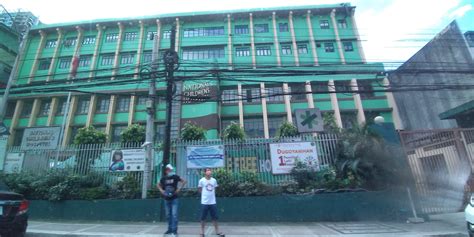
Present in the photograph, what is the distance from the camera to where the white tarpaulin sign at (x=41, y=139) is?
32.4ft

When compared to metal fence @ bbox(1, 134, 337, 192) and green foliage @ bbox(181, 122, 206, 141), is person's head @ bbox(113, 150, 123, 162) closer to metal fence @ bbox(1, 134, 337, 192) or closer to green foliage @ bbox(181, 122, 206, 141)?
metal fence @ bbox(1, 134, 337, 192)

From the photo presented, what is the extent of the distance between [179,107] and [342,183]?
16.4 metres

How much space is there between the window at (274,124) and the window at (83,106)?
61.1ft

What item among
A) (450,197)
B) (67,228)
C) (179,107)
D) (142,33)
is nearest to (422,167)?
(450,197)

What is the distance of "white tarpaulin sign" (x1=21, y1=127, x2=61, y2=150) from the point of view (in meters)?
9.88

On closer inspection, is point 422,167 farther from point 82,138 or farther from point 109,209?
point 82,138

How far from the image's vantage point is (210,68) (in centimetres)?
2219

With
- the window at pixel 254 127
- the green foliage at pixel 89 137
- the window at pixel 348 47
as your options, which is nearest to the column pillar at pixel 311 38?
the window at pixel 348 47

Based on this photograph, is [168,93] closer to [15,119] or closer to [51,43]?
[15,119]

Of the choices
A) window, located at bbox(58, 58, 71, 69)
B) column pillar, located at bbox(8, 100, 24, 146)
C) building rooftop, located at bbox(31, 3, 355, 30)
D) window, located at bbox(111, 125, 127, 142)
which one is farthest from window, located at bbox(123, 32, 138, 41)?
column pillar, located at bbox(8, 100, 24, 146)

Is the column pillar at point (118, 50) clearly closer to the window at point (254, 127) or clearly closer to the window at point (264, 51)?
the window at point (254, 127)

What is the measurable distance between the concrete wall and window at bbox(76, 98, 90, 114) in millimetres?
26935

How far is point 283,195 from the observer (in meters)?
7.64

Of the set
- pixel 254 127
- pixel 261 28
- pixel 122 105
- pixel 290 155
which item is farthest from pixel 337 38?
A: pixel 122 105
